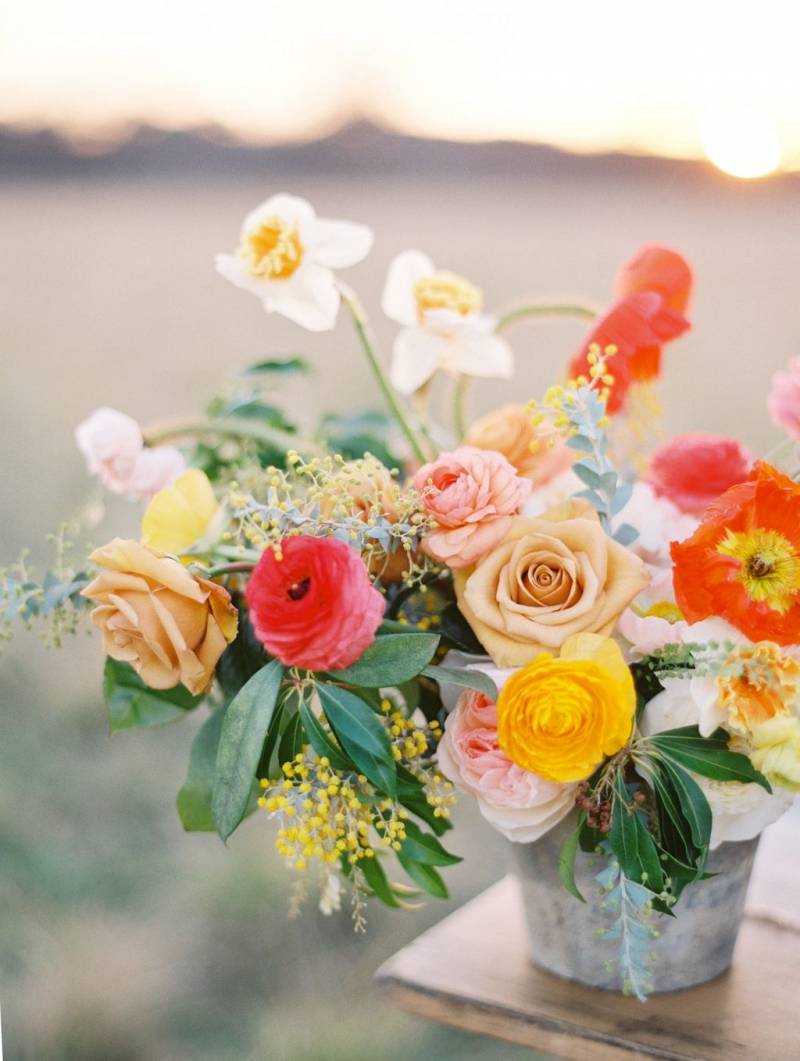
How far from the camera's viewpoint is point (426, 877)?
75 centimetres

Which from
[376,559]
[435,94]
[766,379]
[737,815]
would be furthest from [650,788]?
[766,379]

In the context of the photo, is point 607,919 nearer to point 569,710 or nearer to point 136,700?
point 569,710

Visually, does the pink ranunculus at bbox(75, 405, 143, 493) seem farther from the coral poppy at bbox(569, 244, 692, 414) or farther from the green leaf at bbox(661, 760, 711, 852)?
the green leaf at bbox(661, 760, 711, 852)

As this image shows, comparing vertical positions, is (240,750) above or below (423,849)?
above

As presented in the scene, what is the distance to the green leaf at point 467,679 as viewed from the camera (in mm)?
627

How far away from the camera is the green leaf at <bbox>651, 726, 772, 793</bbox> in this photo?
0.63m

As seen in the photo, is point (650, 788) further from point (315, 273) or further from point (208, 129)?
point (208, 129)

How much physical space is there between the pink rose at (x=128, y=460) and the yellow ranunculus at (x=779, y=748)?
44cm

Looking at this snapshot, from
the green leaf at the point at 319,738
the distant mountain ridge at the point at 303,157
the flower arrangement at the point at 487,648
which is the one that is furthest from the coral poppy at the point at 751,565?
the distant mountain ridge at the point at 303,157

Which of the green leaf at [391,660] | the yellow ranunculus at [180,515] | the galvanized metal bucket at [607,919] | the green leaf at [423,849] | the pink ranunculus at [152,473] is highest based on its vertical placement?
the pink ranunculus at [152,473]

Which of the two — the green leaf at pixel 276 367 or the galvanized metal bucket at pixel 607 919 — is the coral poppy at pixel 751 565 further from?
the green leaf at pixel 276 367

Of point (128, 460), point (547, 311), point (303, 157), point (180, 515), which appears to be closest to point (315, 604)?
point (180, 515)

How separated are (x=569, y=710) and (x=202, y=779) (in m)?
0.28

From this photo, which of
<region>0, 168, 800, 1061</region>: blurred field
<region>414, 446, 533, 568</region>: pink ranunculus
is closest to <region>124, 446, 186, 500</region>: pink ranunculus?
→ <region>414, 446, 533, 568</region>: pink ranunculus
